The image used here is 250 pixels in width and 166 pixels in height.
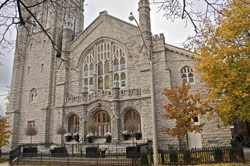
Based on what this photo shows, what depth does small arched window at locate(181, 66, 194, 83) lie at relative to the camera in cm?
1944

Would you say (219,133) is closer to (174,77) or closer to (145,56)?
(174,77)

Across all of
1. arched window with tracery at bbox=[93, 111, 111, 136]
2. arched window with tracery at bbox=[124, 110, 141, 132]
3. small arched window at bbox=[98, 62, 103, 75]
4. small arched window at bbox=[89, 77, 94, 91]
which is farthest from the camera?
small arched window at bbox=[98, 62, 103, 75]

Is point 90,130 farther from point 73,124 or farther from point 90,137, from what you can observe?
point 73,124

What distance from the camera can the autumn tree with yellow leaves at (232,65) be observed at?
1196 cm

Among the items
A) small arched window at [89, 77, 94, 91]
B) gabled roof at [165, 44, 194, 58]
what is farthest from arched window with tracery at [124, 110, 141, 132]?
gabled roof at [165, 44, 194, 58]

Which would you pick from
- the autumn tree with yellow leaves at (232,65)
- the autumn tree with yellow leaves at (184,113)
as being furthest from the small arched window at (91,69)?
the autumn tree with yellow leaves at (232,65)

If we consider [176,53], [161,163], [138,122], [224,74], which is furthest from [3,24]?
[176,53]

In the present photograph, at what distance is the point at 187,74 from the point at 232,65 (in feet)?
23.5

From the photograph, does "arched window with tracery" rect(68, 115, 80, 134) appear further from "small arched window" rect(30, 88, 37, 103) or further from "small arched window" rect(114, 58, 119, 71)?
"small arched window" rect(114, 58, 119, 71)

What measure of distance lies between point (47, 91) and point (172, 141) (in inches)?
625

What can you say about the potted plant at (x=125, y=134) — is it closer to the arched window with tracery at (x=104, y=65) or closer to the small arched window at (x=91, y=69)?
the arched window with tracery at (x=104, y=65)

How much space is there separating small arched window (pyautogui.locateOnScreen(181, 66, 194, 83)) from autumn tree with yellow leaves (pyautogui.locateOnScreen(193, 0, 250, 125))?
5.50m

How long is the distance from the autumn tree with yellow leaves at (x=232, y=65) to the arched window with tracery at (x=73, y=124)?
46.9ft

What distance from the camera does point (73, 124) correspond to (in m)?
22.4
